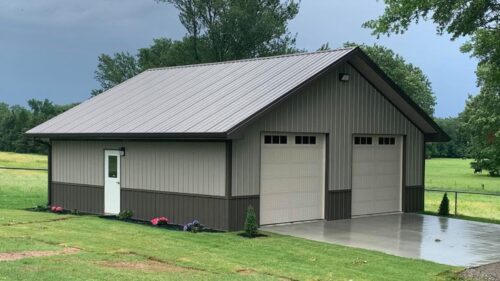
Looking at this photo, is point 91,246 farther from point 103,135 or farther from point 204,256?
point 103,135

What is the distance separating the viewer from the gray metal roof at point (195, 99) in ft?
47.4

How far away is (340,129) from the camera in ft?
55.3

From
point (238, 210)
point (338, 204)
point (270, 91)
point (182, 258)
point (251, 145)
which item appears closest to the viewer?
point (182, 258)

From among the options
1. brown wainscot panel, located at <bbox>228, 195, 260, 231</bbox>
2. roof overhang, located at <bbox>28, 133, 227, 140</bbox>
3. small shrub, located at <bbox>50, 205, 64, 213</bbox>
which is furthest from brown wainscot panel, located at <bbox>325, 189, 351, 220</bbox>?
small shrub, located at <bbox>50, 205, 64, 213</bbox>

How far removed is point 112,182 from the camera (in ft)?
57.0

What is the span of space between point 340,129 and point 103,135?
6.74m

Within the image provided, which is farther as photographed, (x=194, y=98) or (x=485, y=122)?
(x=485, y=122)

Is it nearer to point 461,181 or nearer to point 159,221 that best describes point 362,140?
point 159,221

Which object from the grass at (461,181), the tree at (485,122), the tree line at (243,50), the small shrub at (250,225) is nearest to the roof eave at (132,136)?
the small shrub at (250,225)

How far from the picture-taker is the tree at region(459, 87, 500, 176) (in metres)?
42.4

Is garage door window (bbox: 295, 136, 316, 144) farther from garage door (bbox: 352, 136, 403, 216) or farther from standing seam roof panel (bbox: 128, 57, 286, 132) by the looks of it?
standing seam roof panel (bbox: 128, 57, 286, 132)

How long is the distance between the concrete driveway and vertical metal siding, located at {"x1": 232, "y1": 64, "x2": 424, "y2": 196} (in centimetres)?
150

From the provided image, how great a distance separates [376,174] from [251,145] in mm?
5581

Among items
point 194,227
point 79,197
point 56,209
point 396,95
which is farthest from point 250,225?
point 56,209
